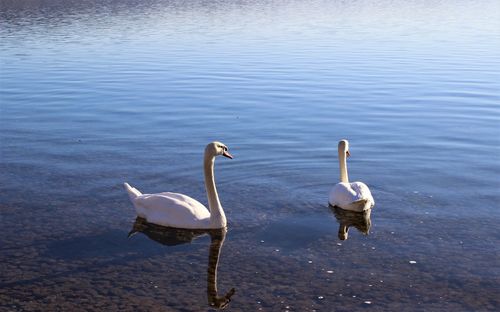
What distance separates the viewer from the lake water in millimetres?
9812

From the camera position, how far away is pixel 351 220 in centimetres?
1232

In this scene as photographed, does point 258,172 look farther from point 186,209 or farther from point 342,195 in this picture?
point 186,209

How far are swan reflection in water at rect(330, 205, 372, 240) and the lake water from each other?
6.0 inches

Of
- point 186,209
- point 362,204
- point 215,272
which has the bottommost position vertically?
point 215,272

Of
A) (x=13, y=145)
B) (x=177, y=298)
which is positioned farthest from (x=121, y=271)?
(x=13, y=145)

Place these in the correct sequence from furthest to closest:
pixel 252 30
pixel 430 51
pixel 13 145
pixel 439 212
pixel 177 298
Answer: pixel 252 30 < pixel 430 51 < pixel 13 145 < pixel 439 212 < pixel 177 298

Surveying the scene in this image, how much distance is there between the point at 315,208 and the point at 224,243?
218 cm

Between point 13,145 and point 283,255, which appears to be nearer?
point 283,255

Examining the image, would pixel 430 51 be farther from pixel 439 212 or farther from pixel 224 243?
pixel 224 243

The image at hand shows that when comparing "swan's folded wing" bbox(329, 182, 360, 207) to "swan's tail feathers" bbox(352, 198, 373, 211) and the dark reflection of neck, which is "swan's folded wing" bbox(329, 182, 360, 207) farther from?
the dark reflection of neck

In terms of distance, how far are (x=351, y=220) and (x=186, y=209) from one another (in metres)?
2.58

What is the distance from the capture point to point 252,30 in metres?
45.5

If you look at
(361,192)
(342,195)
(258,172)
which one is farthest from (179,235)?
(258,172)

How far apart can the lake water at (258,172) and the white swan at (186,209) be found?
33 cm
